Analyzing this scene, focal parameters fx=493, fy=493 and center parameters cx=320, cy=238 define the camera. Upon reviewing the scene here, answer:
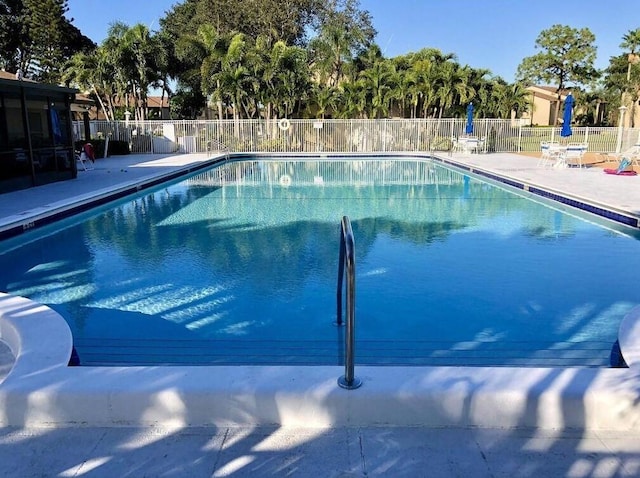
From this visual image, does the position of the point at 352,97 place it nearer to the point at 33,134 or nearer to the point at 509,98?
the point at 509,98

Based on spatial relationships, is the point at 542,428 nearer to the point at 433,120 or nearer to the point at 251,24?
the point at 433,120

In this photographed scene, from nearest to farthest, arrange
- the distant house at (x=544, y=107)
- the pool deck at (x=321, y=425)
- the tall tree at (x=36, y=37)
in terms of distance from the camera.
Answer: the pool deck at (x=321, y=425), the tall tree at (x=36, y=37), the distant house at (x=544, y=107)

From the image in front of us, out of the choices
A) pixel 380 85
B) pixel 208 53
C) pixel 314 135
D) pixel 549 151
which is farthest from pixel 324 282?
pixel 208 53

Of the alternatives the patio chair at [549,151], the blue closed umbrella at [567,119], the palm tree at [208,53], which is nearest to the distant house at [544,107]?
the patio chair at [549,151]

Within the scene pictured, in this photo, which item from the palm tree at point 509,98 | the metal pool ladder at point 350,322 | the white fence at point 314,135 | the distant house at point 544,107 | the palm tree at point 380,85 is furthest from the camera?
the distant house at point 544,107

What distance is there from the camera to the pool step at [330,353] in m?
3.60

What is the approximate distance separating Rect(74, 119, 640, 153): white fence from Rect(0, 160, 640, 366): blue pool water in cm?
1331

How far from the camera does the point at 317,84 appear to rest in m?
25.4

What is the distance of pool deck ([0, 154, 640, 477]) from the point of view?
205 centimetres

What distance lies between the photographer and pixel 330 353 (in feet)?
12.4

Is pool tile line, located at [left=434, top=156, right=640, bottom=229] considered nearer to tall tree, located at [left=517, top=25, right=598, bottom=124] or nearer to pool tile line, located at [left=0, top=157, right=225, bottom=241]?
pool tile line, located at [left=0, top=157, right=225, bottom=241]

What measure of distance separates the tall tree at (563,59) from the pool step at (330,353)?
38018mm

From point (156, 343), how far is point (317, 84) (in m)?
23.2

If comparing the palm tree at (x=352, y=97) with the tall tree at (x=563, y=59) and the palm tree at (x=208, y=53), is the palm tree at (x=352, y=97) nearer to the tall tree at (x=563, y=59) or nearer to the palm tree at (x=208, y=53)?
the palm tree at (x=208, y=53)
